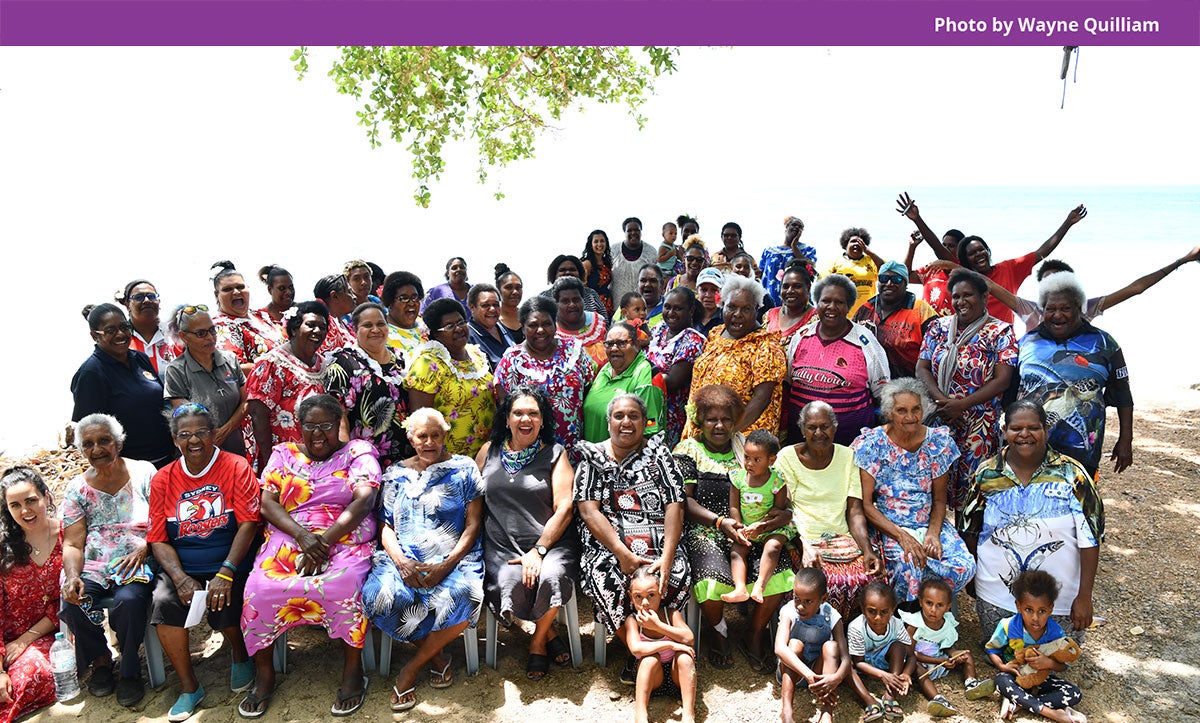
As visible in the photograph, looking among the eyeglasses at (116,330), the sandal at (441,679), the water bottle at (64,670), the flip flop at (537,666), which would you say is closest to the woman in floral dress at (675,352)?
the flip flop at (537,666)

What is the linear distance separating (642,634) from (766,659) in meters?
0.74

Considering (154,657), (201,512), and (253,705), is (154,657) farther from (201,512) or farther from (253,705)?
(201,512)

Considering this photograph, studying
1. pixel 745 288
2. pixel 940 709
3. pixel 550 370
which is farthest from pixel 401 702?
pixel 745 288

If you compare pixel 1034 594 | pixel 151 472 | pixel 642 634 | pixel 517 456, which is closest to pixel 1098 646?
pixel 1034 594

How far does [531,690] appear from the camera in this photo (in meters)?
3.95

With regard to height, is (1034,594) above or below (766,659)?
above

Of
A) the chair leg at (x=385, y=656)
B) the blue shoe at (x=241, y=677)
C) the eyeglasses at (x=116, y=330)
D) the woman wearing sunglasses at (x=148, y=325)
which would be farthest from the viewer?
the woman wearing sunglasses at (x=148, y=325)

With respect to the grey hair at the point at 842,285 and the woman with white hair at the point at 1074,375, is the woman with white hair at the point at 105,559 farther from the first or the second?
the woman with white hair at the point at 1074,375

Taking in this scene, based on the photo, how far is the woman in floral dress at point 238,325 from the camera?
5.04m

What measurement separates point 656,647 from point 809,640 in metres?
0.76

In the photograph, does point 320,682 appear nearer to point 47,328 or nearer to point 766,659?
point 766,659

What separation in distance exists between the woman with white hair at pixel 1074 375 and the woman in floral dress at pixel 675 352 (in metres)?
2.03

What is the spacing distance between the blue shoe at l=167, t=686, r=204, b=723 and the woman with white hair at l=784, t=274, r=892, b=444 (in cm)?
369

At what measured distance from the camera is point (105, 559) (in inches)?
155
